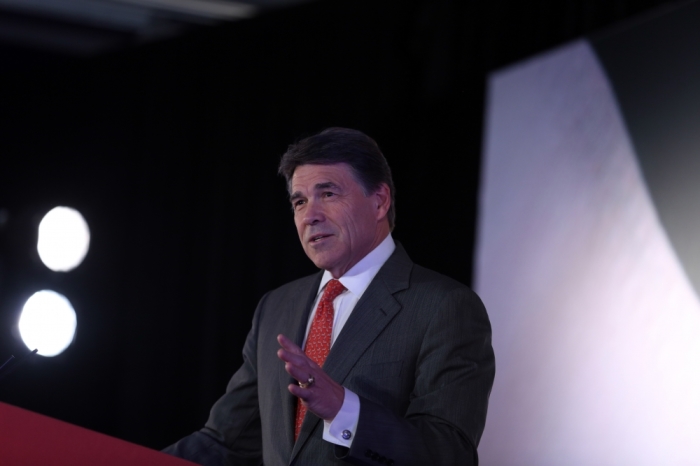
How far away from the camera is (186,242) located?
455cm

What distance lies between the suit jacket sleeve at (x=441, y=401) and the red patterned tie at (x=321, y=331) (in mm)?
202

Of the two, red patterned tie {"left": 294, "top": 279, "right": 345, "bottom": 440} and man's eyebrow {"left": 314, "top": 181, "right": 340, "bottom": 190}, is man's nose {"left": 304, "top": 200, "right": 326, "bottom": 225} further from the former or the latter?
red patterned tie {"left": 294, "top": 279, "right": 345, "bottom": 440}

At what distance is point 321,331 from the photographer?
2.11 m

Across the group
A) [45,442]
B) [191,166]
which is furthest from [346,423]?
[191,166]

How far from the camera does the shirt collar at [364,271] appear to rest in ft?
7.12

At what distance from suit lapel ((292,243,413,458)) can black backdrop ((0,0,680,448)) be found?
2.08 metres

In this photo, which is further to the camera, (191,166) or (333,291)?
(191,166)

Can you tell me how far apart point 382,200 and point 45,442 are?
1.23m

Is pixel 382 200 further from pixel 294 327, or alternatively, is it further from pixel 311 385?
pixel 311 385

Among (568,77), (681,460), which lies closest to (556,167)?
(568,77)

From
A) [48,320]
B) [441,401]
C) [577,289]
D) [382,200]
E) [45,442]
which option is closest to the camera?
[45,442]

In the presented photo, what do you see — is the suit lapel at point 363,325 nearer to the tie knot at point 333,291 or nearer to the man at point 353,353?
the man at point 353,353

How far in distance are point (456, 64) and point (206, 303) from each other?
73.9 inches

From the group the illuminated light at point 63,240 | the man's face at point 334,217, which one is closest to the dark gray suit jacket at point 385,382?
the man's face at point 334,217
